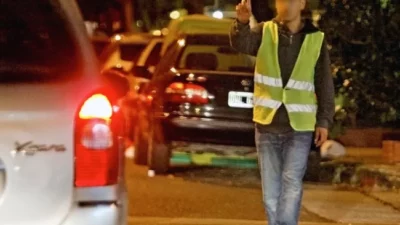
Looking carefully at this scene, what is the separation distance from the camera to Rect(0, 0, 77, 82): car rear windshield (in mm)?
4586

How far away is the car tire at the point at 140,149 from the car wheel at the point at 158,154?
69 centimetres

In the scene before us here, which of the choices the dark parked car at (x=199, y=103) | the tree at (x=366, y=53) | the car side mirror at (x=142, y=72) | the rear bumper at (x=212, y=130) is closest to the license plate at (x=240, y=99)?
the dark parked car at (x=199, y=103)

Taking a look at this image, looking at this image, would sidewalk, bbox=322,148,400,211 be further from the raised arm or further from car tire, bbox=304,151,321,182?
the raised arm

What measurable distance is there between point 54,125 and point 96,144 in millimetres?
228

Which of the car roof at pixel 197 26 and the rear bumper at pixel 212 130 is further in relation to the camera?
the car roof at pixel 197 26

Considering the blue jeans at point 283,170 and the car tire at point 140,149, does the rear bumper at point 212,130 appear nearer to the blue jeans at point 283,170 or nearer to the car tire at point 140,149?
the car tire at point 140,149

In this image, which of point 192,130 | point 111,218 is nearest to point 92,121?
point 111,218

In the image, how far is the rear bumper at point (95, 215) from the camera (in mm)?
4475

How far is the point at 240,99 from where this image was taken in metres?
10.7

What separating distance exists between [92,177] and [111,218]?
0.20 meters

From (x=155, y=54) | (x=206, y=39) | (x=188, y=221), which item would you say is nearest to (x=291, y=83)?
(x=188, y=221)

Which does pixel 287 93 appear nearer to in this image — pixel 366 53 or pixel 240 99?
pixel 240 99

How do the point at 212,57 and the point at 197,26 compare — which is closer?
the point at 212,57

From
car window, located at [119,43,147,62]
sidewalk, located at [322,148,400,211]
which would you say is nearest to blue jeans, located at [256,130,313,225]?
sidewalk, located at [322,148,400,211]
